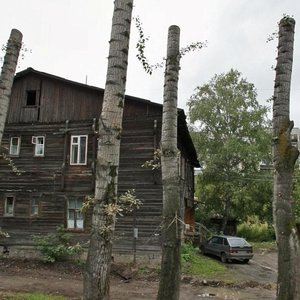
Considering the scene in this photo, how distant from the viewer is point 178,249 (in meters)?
9.14

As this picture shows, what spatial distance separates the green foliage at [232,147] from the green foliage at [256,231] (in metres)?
4.38

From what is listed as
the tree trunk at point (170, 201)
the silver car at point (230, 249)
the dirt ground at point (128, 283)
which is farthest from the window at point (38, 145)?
the tree trunk at point (170, 201)

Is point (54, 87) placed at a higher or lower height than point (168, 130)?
higher

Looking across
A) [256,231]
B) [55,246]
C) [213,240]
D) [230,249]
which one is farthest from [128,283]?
[256,231]

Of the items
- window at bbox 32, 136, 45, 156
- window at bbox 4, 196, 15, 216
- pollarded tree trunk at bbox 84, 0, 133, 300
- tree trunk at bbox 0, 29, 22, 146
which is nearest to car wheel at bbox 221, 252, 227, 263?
window at bbox 32, 136, 45, 156

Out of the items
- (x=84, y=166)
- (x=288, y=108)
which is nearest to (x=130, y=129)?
(x=84, y=166)

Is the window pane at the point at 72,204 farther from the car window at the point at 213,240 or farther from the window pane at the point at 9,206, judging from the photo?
the car window at the point at 213,240

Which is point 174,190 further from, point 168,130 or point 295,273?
point 295,273

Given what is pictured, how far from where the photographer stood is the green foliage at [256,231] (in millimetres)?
40531

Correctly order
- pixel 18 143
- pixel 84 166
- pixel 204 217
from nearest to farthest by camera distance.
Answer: pixel 84 166
pixel 18 143
pixel 204 217

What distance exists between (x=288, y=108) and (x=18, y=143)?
61.6 feet

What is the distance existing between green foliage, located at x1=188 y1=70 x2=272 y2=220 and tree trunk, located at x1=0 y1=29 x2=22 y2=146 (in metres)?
27.9

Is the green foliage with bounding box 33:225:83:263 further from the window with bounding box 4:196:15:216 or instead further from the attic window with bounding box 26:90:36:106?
the attic window with bounding box 26:90:36:106

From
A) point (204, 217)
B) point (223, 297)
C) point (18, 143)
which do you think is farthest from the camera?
point (204, 217)
